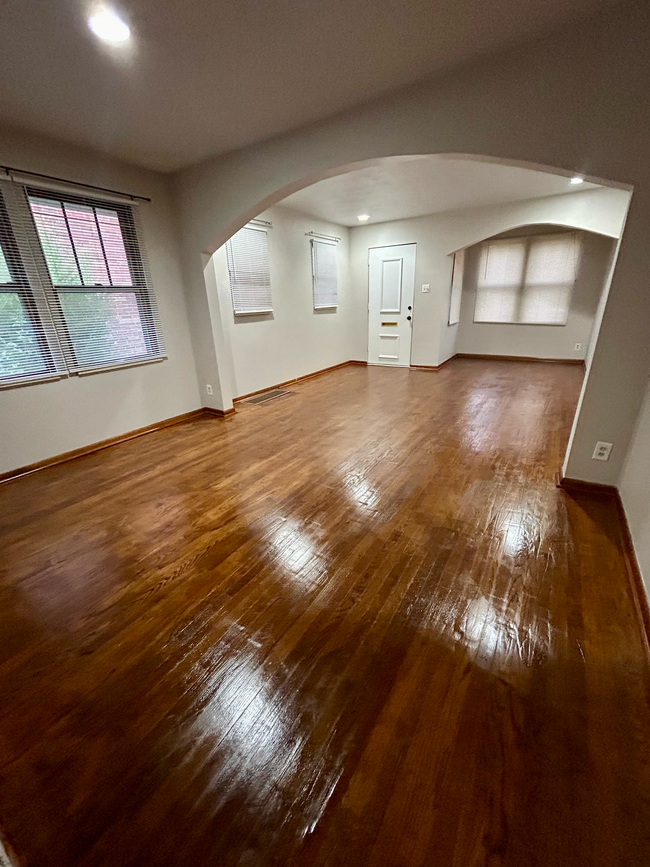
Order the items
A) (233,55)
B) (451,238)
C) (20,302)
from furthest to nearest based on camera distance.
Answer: (451,238) → (20,302) → (233,55)

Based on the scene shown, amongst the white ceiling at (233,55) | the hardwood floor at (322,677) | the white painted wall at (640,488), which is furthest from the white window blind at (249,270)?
the white painted wall at (640,488)

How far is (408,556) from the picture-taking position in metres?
1.82

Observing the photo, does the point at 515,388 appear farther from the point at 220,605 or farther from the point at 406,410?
the point at 220,605

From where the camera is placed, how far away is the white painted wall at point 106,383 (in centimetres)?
271

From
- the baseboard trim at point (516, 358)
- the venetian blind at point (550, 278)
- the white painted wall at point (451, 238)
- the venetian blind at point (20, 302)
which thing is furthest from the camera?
the baseboard trim at point (516, 358)

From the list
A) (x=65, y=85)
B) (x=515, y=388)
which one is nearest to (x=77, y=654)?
(x=65, y=85)

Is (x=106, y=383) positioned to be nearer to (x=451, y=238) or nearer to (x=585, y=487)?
(x=585, y=487)

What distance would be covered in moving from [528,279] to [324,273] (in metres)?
3.98

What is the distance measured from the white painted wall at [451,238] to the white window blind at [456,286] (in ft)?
0.69

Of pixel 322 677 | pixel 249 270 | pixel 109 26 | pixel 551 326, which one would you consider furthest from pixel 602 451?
pixel 551 326

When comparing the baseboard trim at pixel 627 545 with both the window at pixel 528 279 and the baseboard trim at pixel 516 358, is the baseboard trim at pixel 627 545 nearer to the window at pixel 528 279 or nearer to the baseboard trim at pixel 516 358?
the baseboard trim at pixel 516 358

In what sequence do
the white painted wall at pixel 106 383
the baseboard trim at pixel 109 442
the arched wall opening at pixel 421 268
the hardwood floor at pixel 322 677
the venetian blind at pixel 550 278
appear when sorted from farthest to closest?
the venetian blind at pixel 550 278 < the arched wall opening at pixel 421 268 < the baseboard trim at pixel 109 442 < the white painted wall at pixel 106 383 < the hardwood floor at pixel 322 677

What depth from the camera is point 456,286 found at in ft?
21.4

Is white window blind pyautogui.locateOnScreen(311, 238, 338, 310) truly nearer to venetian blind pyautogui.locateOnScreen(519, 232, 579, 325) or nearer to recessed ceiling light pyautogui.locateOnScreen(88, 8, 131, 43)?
venetian blind pyautogui.locateOnScreen(519, 232, 579, 325)
